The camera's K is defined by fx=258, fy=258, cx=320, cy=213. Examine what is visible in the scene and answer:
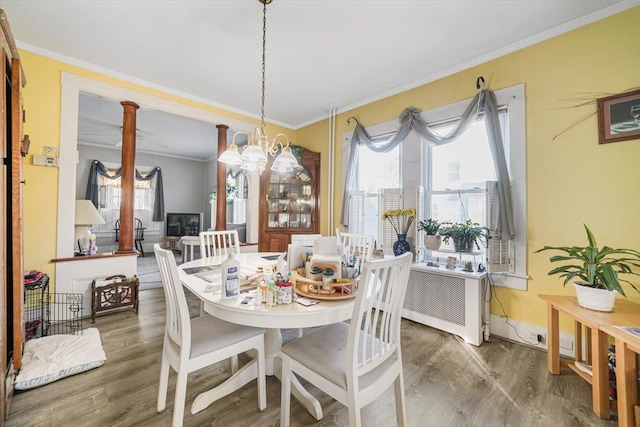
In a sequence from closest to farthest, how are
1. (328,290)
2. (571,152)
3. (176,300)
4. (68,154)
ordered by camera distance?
(176,300) < (328,290) < (571,152) < (68,154)

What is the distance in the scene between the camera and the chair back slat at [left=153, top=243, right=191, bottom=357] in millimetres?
1322

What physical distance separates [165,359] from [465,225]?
9.07 feet

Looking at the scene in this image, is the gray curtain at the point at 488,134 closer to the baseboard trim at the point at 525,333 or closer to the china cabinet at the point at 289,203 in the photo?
the baseboard trim at the point at 525,333

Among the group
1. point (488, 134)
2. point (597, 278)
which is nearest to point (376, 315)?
point (597, 278)

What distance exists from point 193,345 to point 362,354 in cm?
93

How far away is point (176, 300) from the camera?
1366mm

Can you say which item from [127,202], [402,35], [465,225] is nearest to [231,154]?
[402,35]

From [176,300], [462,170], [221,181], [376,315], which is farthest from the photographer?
[221,181]

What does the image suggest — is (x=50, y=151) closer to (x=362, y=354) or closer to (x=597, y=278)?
(x=362, y=354)

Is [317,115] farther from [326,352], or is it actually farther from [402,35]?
[326,352]

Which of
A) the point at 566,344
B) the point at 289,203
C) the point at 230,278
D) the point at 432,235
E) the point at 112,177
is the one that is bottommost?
the point at 566,344

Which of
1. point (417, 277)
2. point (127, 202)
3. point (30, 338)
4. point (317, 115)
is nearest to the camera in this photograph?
point (30, 338)

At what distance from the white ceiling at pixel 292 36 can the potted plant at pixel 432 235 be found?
1731mm

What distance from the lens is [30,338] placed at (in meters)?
2.32
